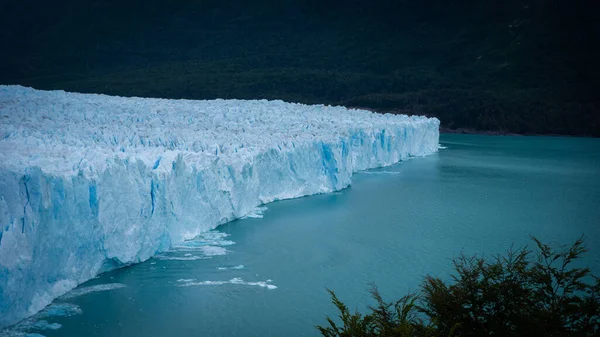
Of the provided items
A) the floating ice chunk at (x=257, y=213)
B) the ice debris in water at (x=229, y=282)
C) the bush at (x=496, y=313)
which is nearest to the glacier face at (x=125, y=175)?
the floating ice chunk at (x=257, y=213)

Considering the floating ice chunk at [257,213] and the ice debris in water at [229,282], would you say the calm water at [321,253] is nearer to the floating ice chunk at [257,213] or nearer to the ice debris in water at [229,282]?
the ice debris in water at [229,282]

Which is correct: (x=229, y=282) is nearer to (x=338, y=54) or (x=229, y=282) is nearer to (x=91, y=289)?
(x=91, y=289)

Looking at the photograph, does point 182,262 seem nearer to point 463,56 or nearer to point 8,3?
point 463,56

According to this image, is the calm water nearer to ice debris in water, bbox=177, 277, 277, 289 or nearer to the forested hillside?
ice debris in water, bbox=177, 277, 277, 289

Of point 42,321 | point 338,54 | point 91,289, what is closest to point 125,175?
point 91,289

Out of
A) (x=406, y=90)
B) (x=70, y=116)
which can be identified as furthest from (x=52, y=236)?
(x=406, y=90)

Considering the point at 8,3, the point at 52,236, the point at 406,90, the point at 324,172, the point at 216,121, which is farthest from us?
the point at 8,3
